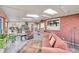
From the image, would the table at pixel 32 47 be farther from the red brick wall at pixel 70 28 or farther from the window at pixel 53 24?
the red brick wall at pixel 70 28

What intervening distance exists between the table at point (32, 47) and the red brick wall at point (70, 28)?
0.45m

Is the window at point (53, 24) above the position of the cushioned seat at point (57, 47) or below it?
above

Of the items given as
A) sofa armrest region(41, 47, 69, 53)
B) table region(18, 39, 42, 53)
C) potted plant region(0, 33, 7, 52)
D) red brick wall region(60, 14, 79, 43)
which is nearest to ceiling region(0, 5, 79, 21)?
red brick wall region(60, 14, 79, 43)

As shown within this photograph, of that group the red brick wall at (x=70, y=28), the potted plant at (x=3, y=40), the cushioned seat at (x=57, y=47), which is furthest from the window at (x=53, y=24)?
the potted plant at (x=3, y=40)

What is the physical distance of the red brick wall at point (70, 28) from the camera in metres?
2.27

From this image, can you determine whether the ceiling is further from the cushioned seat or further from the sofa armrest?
the sofa armrest

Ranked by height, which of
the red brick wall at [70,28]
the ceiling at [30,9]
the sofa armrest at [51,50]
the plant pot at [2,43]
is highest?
the ceiling at [30,9]

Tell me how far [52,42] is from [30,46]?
39cm

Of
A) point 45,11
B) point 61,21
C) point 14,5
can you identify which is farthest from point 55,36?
point 14,5

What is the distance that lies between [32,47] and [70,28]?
0.73 m

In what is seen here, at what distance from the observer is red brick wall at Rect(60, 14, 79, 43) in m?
2.27

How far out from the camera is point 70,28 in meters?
2.30

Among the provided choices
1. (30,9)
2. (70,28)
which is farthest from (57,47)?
(30,9)
